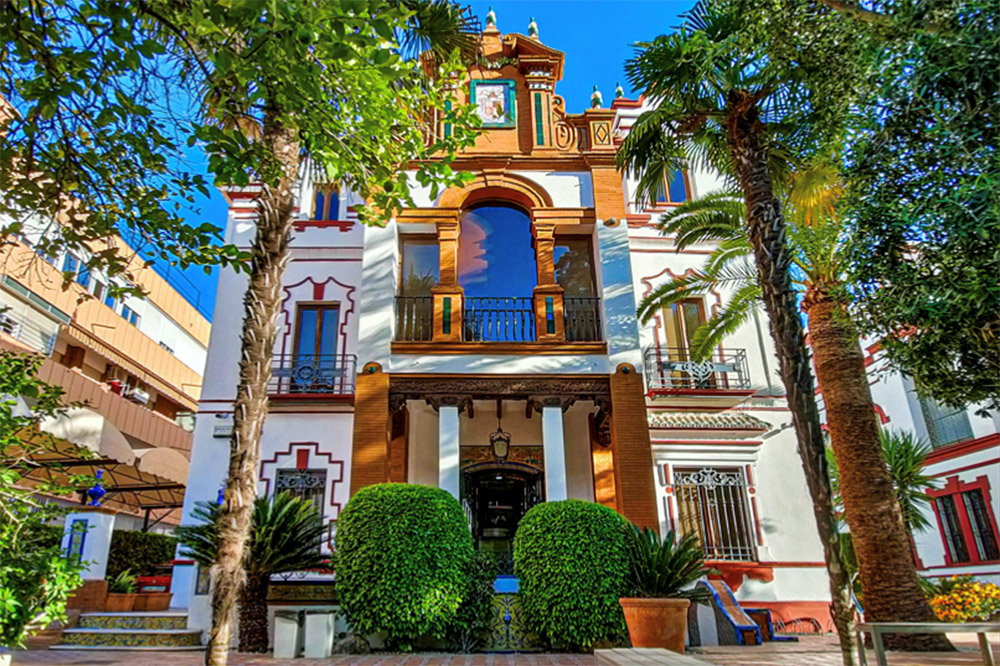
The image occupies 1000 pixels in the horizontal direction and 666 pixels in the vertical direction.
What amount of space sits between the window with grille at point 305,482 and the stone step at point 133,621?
2775 millimetres

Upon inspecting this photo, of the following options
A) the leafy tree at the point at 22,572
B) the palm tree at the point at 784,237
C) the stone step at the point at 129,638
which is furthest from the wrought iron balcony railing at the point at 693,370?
the leafy tree at the point at 22,572

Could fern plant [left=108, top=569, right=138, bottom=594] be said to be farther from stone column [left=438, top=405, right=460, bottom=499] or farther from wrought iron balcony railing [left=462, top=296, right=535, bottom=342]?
wrought iron balcony railing [left=462, top=296, right=535, bottom=342]

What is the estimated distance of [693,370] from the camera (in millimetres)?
13875

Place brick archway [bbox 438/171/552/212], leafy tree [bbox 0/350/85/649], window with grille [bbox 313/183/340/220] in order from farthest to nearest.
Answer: window with grille [bbox 313/183/340/220]
brick archway [bbox 438/171/552/212]
leafy tree [bbox 0/350/85/649]

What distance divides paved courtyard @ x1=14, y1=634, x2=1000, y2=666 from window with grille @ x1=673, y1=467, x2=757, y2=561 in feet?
11.3

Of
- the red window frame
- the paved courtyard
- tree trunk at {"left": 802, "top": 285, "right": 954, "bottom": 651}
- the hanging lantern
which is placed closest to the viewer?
the paved courtyard

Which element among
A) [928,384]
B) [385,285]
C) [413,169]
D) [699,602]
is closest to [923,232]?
[928,384]

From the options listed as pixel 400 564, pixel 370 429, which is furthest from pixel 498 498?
pixel 400 564

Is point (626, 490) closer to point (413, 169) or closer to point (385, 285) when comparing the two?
point (385, 285)

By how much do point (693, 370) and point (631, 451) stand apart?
10.1 feet

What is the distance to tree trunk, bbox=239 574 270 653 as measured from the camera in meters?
8.84

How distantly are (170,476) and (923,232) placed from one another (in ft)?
47.1

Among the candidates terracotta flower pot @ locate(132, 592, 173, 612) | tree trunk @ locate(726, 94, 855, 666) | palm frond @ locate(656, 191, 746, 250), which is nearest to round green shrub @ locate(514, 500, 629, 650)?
tree trunk @ locate(726, 94, 855, 666)

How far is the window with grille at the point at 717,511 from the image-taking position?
1288 centimetres
